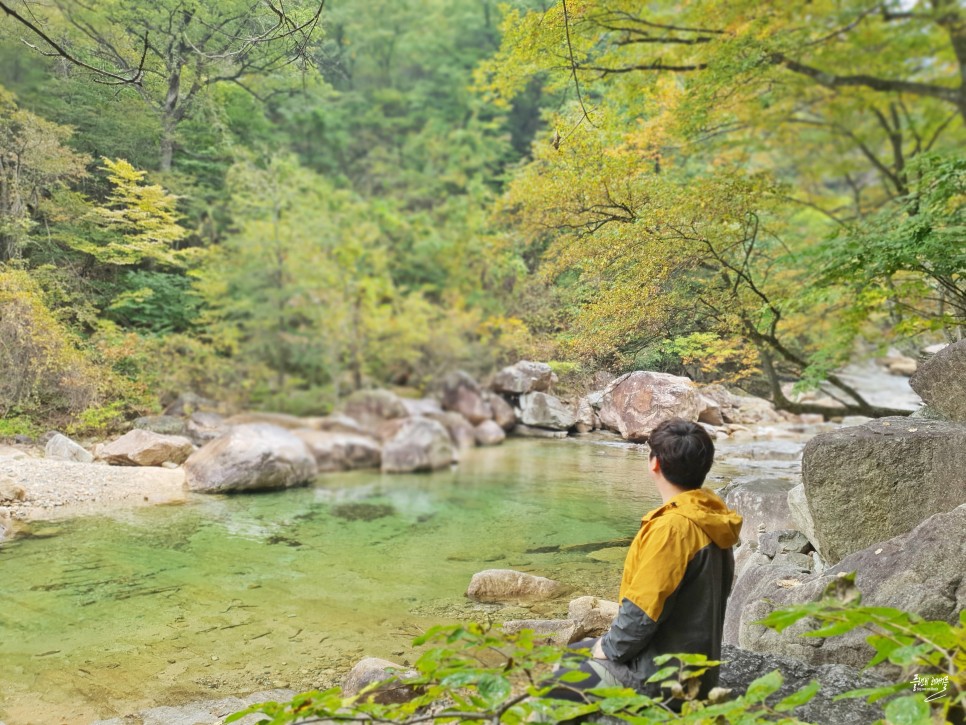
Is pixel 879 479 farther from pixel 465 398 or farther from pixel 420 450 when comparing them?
pixel 465 398

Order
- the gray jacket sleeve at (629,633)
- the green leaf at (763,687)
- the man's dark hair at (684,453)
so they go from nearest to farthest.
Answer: the green leaf at (763,687), the gray jacket sleeve at (629,633), the man's dark hair at (684,453)

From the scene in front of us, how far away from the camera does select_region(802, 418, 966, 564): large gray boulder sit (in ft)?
9.65

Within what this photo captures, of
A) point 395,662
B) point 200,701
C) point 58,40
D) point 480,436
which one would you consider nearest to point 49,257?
point 58,40

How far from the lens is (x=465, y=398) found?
37.4ft

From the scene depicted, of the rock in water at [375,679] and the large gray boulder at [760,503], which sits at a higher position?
the large gray boulder at [760,503]

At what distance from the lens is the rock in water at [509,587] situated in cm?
430

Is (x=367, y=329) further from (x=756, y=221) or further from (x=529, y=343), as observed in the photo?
(x=756, y=221)

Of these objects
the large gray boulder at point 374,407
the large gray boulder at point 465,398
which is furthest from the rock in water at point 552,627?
the large gray boulder at point 374,407

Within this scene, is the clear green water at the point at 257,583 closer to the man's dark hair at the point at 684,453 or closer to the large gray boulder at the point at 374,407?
the man's dark hair at the point at 684,453

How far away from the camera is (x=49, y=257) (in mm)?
4496

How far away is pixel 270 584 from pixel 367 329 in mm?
7998

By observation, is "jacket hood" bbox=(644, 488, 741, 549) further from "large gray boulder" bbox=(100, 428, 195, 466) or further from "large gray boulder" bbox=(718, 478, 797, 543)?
"large gray boulder" bbox=(100, 428, 195, 466)

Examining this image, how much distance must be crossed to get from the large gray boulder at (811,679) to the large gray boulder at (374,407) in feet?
30.6

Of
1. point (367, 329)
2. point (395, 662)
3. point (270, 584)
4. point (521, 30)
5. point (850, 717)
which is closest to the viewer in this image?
point (850, 717)
